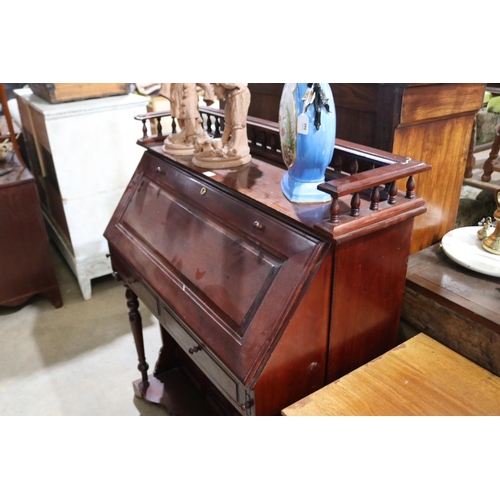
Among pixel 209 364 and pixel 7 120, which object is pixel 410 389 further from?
pixel 7 120

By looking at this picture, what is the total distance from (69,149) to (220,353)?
2028 mm

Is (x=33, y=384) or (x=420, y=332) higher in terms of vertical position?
(x=420, y=332)

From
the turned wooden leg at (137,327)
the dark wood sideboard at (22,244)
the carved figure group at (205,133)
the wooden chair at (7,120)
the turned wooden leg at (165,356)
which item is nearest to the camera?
the carved figure group at (205,133)

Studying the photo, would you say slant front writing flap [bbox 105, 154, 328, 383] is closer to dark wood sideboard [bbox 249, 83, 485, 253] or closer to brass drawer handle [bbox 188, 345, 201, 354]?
brass drawer handle [bbox 188, 345, 201, 354]

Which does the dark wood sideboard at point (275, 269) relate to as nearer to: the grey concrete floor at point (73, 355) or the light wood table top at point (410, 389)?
the light wood table top at point (410, 389)

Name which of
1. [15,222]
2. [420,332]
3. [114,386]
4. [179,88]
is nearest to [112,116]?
[15,222]

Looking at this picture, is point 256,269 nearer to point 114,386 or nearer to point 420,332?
point 420,332

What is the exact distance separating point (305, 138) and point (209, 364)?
0.69m

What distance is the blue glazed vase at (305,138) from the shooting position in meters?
1.20

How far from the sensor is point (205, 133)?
173 cm

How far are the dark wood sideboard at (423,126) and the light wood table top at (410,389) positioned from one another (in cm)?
55

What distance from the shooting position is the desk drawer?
49.8 inches

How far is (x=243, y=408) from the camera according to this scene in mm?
1248

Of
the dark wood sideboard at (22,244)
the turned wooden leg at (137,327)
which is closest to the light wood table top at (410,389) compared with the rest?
the turned wooden leg at (137,327)
